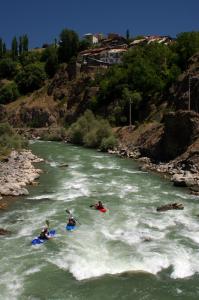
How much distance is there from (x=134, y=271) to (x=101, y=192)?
49.5ft

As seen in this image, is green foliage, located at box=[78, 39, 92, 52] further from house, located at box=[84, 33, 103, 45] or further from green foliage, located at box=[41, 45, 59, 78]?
house, located at box=[84, 33, 103, 45]

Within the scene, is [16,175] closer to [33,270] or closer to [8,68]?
[33,270]

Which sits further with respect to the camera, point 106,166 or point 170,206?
point 106,166

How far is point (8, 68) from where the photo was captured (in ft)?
395

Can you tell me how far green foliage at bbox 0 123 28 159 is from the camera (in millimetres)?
52553

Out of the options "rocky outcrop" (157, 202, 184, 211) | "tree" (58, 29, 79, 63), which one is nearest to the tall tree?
"tree" (58, 29, 79, 63)

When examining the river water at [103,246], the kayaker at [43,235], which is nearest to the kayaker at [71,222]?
the river water at [103,246]

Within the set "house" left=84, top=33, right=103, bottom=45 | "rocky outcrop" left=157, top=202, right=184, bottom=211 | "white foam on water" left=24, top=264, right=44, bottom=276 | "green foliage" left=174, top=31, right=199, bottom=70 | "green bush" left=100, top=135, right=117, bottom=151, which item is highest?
"house" left=84, top=33, right=103, bottom=45

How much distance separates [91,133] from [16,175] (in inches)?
1115

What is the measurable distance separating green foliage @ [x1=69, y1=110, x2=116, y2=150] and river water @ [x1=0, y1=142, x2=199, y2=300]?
2677cm

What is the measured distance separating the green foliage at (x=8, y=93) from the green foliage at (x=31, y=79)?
6.72 feet

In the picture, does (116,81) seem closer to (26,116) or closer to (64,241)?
(26,116)

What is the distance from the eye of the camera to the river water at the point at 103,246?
57.1ft

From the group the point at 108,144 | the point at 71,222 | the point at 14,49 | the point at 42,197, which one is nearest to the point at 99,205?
the point at 71,222
